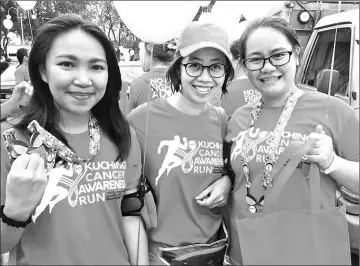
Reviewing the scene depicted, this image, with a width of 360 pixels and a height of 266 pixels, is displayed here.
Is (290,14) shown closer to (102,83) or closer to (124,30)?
(124,30)

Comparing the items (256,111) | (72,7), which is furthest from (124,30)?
(256,111)

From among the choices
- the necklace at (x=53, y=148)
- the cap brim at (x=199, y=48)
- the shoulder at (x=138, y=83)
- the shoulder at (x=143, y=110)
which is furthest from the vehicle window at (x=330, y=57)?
the necklace at (x=53, y=148)

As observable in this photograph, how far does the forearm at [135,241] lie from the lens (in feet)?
4.98

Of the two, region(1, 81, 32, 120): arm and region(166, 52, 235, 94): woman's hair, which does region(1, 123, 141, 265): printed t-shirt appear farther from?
region(166, 52, 235, 94): woman's hair

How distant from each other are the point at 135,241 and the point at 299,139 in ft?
2.65

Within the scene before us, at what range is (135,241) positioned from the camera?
1.52 metres

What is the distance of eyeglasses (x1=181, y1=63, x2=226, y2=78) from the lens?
177 cm

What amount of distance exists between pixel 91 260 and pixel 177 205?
497 millimetres

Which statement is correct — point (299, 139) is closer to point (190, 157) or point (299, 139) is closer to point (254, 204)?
point (254, 204)

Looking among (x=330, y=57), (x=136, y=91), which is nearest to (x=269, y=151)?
(x=136, y=91)

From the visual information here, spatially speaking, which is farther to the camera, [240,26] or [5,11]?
[5,11]

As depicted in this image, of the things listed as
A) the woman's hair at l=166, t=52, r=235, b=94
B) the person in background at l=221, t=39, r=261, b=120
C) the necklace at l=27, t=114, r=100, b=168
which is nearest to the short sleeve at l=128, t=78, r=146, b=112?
the person in background at l=221, t=39, r=261, b=120

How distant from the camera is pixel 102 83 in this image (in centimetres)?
139

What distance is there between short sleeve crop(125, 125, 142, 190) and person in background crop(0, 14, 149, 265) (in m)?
0.02
